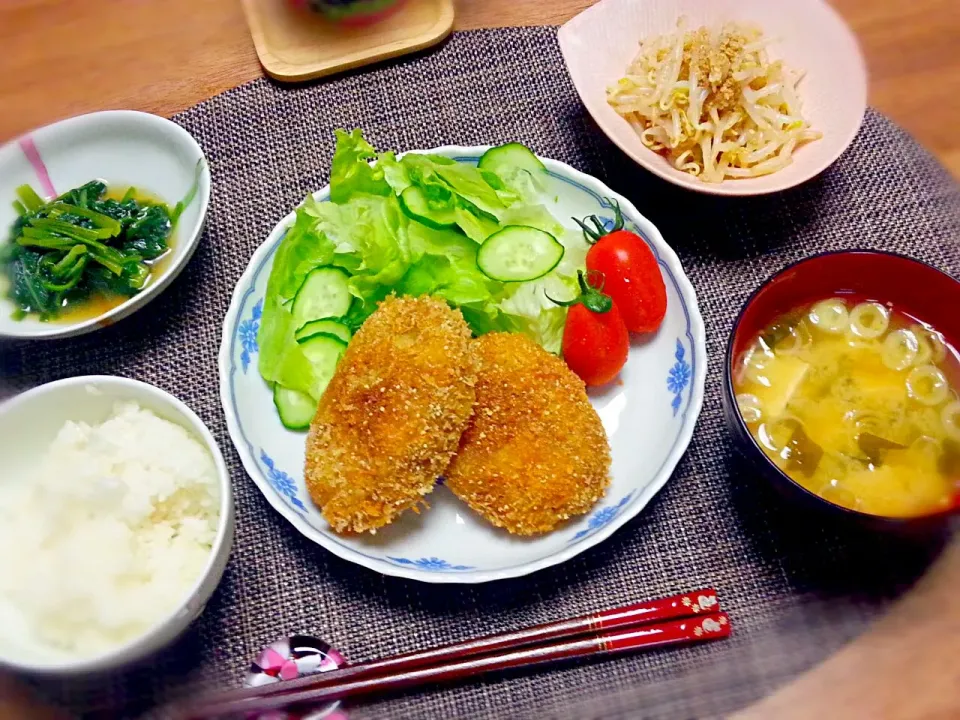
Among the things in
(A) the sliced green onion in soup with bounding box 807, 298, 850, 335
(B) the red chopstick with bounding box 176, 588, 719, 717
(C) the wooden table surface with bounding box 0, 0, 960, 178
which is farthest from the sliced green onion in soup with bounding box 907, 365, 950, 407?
(B) the red chopstick with bounding box 176, 588, 719, 717

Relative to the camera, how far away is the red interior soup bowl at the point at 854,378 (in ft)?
4.40

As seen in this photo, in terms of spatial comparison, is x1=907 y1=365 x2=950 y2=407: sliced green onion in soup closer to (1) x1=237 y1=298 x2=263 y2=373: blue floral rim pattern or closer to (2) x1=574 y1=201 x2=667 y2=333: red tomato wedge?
(2) x1=574 y1=201 x2=667 y2=333: red tomato wedge

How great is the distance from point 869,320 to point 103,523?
147cm

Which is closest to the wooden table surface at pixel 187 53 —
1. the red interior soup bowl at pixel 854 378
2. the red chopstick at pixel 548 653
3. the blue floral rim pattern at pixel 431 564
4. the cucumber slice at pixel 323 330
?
the red interior soup bowl at pixel 854 378

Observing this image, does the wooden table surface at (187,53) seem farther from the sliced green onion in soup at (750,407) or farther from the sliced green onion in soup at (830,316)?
the sliced green onion in soup at (750,407)

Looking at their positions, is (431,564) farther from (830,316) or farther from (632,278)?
(830,316)

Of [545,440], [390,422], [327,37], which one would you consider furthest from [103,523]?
[327,37]

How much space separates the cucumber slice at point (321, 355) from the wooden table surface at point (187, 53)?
0.81 metres

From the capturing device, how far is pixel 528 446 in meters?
1.47

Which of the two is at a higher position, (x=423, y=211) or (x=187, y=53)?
(x=187, y=53)

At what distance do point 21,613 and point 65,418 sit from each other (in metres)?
0.36

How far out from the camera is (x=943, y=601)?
0.85 m

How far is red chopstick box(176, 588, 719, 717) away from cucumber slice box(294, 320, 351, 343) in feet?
2.19

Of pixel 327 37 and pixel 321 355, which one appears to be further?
pixel 327 37
